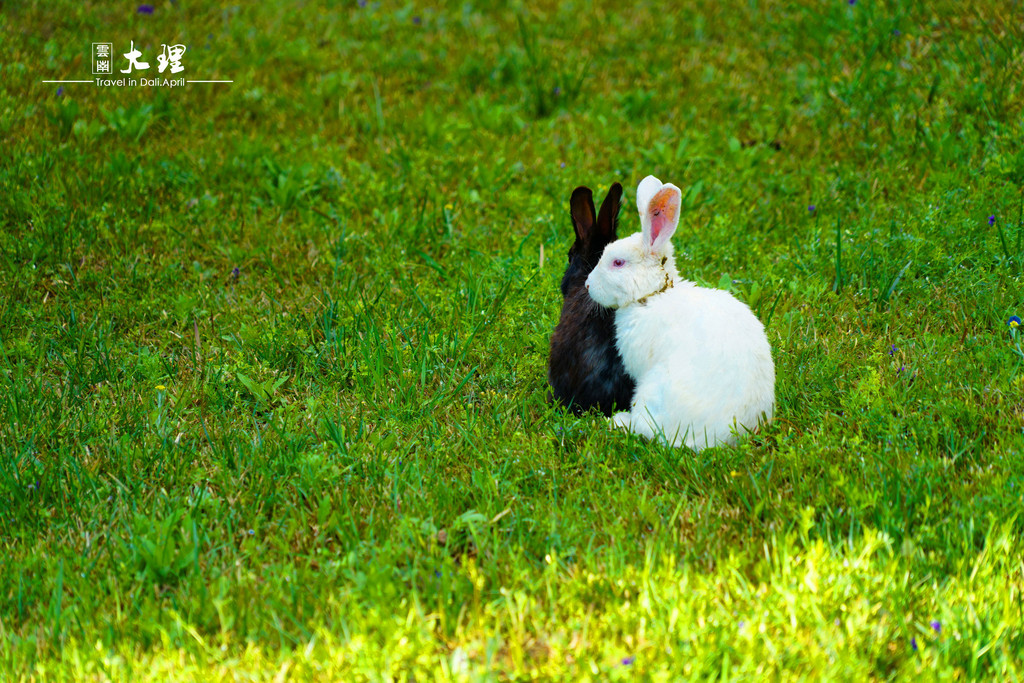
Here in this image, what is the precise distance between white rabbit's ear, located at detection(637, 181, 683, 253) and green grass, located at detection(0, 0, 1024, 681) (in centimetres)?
73

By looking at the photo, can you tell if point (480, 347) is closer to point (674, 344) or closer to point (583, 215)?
point (583, 215)

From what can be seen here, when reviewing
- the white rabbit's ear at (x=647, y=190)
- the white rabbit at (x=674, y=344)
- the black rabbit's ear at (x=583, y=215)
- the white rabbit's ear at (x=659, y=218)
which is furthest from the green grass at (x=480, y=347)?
the white rabbit's ear at (x=647, y=190)

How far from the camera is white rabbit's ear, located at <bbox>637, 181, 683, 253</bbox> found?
129 inches

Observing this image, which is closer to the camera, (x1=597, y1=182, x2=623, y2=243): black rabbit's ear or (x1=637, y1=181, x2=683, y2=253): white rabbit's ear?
(x1=637, y1=181, x2=683, y2=253): white rabbit's ear

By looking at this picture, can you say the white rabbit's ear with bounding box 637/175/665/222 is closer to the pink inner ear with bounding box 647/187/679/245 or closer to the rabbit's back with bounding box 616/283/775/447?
the pink inner ear with bounding box 647/187/679/245

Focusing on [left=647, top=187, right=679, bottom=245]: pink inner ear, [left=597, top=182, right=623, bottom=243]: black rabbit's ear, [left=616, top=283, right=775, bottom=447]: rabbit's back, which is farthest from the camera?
[left=597, top=182, right=623, bottom=243]: black rabbit's ear

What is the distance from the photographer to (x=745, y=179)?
5.57 meters

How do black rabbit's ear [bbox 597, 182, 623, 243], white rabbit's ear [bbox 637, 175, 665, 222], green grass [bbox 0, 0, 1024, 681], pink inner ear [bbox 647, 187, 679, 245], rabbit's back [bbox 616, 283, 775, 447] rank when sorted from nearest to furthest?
green grass [bbox 0, 0, 1024, 681]
rabbit's back [bbox 616, 283, 775, 447]
pink inner ear [bbox 647, 187, 679, 245]
white rabbit's ear [bbox 637, 175, 665, 222]
black rabbit's ear [bbox 597, 182, 623, 243]

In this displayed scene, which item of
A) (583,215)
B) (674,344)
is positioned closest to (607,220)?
(583,215)

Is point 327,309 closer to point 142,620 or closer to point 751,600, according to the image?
point 142,620

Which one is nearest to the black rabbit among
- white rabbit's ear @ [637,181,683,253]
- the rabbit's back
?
the rabbit's back

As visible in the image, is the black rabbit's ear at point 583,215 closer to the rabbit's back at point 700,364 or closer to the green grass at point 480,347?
the rabbit's back at point 700,364

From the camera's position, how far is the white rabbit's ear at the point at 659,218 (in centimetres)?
328

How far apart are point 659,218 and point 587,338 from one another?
21.2 inches
